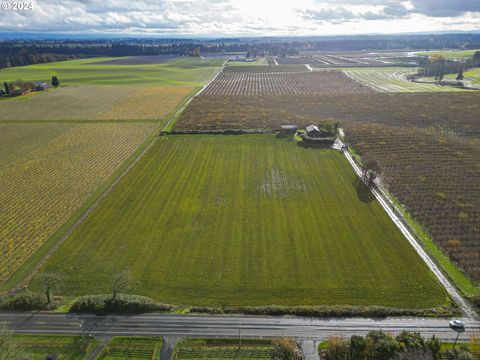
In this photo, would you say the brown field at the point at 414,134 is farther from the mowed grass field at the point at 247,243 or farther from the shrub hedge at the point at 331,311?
the shrub hedge at the point at 331,311

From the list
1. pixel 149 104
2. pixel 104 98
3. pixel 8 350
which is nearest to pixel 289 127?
pixel 149 104

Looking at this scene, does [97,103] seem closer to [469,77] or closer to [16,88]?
[16,88]

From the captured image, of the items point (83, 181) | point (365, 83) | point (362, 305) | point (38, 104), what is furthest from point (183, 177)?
point (365, 83)

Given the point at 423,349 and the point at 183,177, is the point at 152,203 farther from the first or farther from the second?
the point at 423,349

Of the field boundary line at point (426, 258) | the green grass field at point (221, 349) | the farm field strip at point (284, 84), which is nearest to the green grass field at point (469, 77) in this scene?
the farm field strip at point (284, 84)

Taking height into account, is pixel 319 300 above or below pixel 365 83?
below

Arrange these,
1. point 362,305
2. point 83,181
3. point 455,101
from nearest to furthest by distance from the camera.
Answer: point 362,305
point 83,181
point 455,101
